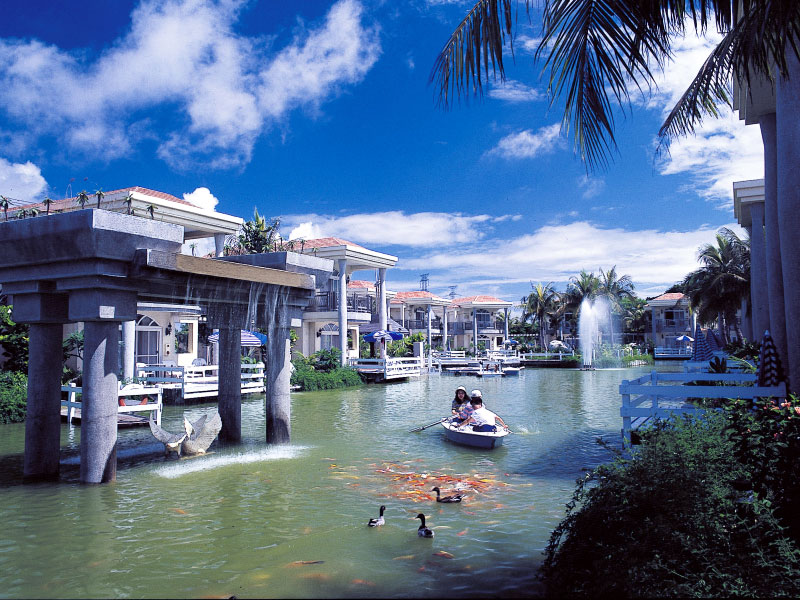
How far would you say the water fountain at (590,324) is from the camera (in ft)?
167

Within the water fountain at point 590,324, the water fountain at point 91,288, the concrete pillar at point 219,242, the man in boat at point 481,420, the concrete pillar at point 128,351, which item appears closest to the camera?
the water fountain at point 91,288

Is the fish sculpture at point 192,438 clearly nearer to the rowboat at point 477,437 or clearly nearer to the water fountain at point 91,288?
the water fountain at point 91,288

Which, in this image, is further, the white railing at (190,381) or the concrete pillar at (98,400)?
the white railing at (190,381)

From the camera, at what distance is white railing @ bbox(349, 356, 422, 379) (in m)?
33.3

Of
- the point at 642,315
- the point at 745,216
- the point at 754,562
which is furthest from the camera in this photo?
the point at 642,315

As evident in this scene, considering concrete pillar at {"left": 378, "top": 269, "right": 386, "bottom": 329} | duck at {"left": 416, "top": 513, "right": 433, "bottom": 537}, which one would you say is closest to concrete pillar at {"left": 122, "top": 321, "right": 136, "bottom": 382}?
duck at {"left": 416, "top": 513, "right": 433, "bottom": 537}

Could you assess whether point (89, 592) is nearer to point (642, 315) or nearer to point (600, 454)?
point (600, 454)

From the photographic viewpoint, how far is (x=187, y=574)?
6.00 m

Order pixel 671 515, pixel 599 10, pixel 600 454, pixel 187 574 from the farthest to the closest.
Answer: pixel 600 454 < pixel 187 574 < pixel 599 10 < pixel 671 515

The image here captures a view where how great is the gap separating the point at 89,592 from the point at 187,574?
2.89ft

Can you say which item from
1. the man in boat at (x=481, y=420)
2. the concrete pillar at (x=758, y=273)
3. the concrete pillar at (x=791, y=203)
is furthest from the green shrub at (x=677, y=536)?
the concrete pillar at (x=758, y=273)

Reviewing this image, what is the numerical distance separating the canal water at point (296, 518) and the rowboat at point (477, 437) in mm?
339

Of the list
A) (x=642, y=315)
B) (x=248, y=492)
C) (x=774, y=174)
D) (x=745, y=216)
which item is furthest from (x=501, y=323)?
(x=248, y=492)

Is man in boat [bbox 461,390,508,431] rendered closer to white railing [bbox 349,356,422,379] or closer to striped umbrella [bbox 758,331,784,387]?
striped umbrella [bbox 758,331,784,387]
